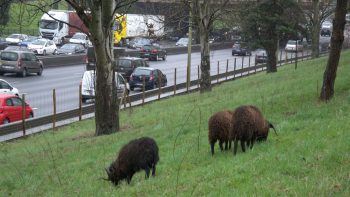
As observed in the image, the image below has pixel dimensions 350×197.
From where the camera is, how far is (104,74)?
16.6m

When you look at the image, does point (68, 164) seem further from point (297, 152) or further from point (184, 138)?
point (297, 152)

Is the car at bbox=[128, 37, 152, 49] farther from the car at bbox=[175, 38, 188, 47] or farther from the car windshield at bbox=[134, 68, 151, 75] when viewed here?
the car windshield at bbox=[134, 68, 151, 75]

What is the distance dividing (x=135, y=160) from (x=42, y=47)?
50490 millimetres

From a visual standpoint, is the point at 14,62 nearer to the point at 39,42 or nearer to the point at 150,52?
the point at 39,42

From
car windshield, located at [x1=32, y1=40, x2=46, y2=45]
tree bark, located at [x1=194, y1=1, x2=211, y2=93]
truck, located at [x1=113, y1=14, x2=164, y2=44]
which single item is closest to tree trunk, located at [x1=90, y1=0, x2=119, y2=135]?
truck, located at [x1=113, y1=14, x2=164, y2=44]

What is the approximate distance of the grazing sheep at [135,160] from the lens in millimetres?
9312

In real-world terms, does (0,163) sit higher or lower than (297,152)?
lower

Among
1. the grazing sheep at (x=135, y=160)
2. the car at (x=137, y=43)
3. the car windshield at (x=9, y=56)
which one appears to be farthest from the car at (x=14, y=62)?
the grazing sheep at (x=135, y=160)

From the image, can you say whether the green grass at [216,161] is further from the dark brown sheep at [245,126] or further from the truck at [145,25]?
the truck at [145,25]

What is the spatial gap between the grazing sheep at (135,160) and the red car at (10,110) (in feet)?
46.3

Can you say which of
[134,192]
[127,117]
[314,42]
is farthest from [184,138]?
[314,42]

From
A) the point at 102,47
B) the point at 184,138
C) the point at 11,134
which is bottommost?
the point at 11,134

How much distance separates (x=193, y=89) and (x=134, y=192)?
2535 centimetres

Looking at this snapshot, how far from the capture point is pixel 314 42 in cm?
5534
